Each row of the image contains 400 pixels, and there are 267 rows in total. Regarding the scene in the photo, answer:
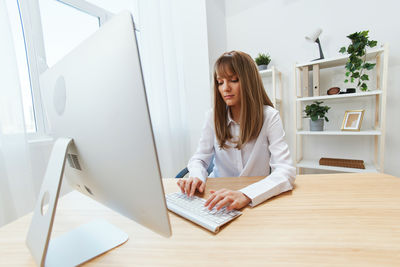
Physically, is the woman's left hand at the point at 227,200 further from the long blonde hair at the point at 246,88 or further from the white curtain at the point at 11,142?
the white curtain at the point at 11,142

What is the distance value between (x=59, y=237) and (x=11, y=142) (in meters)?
0.81

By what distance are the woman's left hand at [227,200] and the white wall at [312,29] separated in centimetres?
196

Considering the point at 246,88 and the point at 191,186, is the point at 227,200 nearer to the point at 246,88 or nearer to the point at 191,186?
the point at 191,186

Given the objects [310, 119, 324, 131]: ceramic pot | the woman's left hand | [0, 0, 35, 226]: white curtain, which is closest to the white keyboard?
the woman's left hand

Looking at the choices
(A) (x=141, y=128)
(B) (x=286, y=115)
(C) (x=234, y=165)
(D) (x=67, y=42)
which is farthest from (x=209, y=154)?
(B) (x=286, y=115)

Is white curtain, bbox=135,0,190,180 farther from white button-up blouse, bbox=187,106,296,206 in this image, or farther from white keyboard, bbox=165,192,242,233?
white keyboard, bbox=165,192,242,233

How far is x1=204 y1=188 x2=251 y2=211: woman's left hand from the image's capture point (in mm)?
582

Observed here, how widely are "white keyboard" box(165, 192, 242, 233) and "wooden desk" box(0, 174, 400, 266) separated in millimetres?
16

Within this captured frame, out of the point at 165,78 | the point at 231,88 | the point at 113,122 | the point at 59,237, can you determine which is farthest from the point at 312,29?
the point at 59,237

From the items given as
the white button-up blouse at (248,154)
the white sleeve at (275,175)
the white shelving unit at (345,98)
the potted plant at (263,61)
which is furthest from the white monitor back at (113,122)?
the potted plant at (263,61)

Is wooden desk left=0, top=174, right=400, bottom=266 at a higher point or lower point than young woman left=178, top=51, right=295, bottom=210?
lower

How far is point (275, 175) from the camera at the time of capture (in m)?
0.74

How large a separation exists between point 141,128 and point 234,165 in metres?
0.94

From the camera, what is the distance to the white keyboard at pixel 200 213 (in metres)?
0.51
